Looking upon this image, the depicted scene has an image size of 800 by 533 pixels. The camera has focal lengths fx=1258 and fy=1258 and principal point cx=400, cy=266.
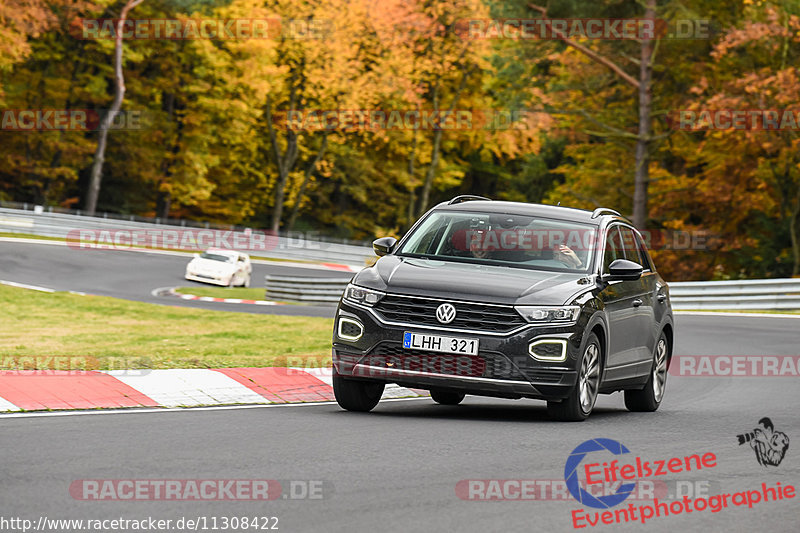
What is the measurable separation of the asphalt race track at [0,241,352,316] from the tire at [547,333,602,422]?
55.8 ft

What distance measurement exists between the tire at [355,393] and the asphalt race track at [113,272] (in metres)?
16.6

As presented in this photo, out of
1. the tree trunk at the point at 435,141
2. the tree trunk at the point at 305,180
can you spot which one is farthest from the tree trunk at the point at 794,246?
the tree trunk at the point at 305,180

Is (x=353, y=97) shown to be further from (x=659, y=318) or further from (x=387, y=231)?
(x=659, y=318)

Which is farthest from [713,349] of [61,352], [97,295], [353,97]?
[353,97]

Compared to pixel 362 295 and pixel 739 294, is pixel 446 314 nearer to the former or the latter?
pixel 362 295

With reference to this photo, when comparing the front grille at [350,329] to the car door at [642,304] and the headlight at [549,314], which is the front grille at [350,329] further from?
the car door at [642,304]

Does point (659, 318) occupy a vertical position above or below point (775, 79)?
below

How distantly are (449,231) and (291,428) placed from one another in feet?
9.60

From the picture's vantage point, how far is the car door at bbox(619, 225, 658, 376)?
38.8 ft

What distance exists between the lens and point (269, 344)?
17484mm
